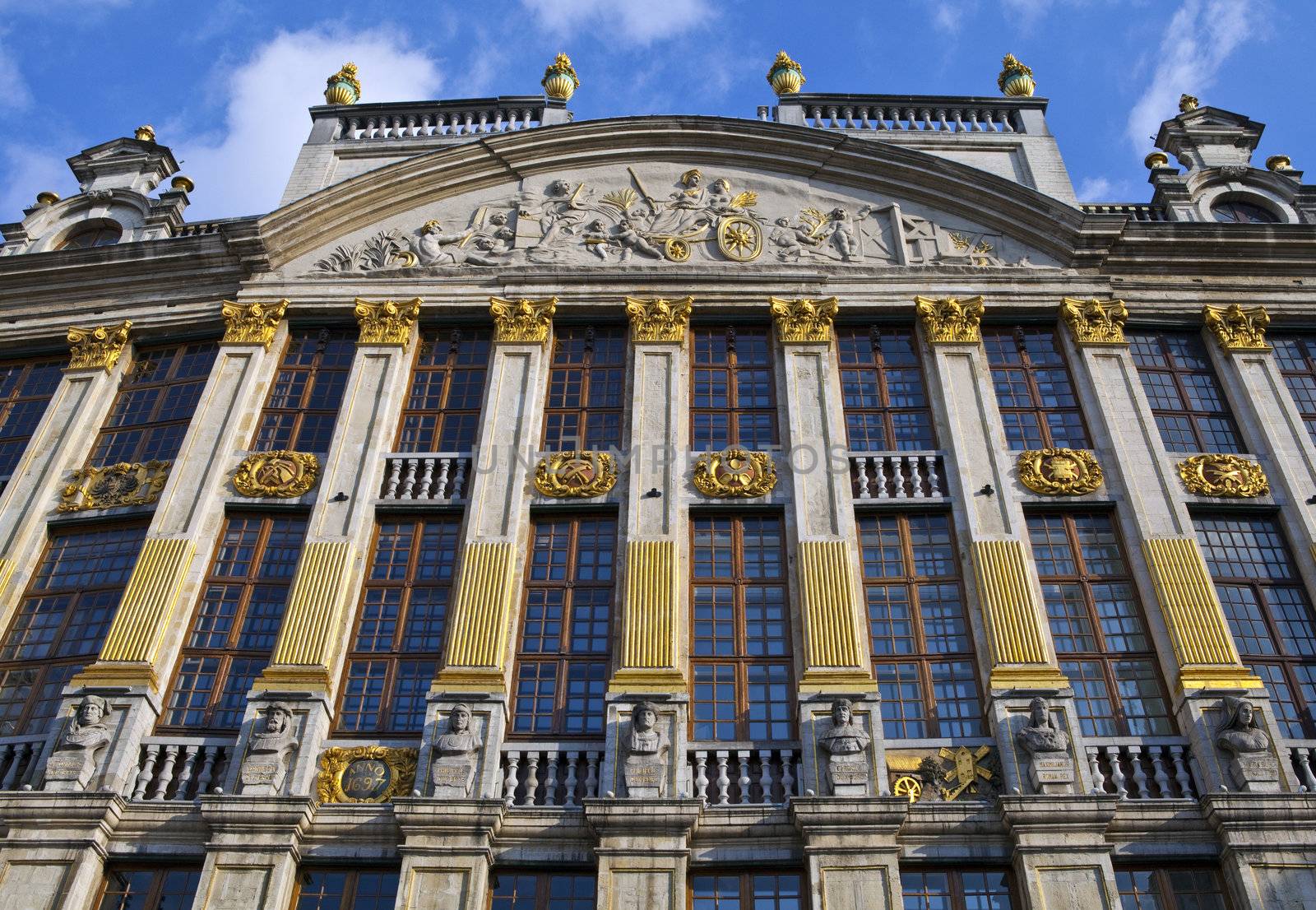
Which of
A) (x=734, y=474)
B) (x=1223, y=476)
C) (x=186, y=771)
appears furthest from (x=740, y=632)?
(x=1223, y=476)

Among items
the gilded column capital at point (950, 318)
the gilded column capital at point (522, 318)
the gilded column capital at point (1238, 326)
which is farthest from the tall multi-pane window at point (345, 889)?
the gilded column capital at point (1238, 326)

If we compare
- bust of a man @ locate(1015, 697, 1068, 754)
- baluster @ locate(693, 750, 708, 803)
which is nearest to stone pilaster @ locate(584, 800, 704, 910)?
baluster @ locate(693, 750, 708, 803)

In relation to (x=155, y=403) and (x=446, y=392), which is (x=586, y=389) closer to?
(x=446, y=392)

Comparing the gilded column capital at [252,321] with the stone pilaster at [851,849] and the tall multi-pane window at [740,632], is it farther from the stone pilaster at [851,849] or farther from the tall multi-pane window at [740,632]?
the stone pilaster at [851,849]

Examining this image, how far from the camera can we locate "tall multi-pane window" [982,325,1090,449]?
20172 millimetres

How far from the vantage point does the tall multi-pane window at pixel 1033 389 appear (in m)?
20.2

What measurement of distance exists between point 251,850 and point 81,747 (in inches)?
104

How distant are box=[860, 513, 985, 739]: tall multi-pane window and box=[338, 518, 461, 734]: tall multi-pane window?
5785mm

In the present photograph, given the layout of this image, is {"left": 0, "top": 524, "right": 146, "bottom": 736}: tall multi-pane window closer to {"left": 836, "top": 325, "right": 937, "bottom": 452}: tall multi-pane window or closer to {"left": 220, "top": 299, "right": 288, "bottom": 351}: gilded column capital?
{"left": 220, "top": 299, "right": 288, "bottom": 351}: gilded column capital

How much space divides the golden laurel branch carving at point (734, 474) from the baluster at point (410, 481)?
4.03 meters

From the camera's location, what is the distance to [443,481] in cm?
1952

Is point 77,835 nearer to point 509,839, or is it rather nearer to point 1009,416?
point 509,839

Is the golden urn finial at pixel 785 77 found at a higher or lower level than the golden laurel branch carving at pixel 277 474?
higher

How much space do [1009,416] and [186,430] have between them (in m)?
12.4
